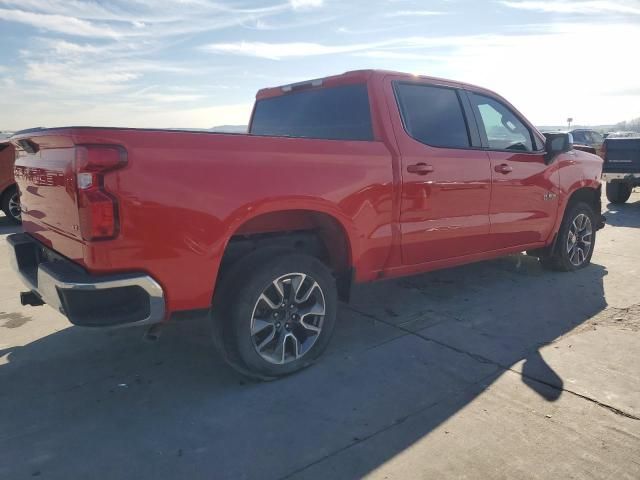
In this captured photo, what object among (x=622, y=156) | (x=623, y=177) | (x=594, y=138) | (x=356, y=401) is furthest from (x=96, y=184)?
(x=594, y=138)

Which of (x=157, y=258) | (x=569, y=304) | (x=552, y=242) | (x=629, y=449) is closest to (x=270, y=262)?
(x=157, y=258)

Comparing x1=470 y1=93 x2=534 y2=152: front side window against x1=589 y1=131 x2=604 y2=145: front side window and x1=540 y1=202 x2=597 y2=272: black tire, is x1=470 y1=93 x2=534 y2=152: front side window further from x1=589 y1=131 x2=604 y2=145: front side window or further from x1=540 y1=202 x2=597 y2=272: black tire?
x1=589 y1=131 x2=604 y2=145: front side window

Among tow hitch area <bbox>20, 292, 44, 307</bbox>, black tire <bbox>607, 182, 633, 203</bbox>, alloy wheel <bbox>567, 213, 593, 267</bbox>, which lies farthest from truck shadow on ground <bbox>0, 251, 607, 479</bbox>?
black tire <bbox>607, 182, 633, 203</bbox>

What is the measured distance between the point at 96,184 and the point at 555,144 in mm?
4169

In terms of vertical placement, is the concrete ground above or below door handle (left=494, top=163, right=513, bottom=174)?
below

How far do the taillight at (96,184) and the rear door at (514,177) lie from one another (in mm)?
3127

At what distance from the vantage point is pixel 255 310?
10.1ft

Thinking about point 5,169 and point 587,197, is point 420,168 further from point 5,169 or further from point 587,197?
point 5,169

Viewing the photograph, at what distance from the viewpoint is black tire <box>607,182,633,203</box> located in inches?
452

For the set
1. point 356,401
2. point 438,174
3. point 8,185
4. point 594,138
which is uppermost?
point 594,138

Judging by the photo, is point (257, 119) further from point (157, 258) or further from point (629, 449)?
point (629, 449)

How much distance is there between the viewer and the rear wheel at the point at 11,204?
9.47 m

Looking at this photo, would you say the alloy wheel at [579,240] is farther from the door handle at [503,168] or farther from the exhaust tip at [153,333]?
the exhaust tip at [153,333]

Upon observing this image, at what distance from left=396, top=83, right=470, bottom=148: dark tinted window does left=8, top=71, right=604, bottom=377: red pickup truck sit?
0.01m
